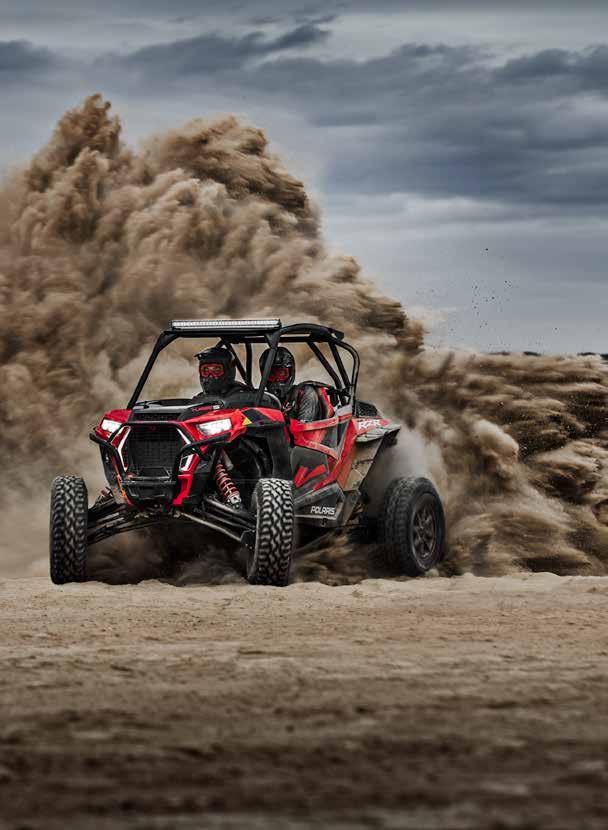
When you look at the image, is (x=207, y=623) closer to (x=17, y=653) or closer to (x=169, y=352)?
(x=17, y=653)

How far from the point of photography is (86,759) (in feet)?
14.3

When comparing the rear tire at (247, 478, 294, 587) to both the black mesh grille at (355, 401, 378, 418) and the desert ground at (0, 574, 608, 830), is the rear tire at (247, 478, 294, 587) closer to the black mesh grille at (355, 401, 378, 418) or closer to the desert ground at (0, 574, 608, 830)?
the desert ground at (0, 574, 608, 830)

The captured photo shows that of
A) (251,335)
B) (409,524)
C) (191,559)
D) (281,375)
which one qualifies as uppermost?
(251,335)

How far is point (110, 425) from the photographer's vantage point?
33.9 feet

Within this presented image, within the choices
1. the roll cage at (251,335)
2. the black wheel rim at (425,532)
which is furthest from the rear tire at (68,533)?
the black wheel rim at (425,532)

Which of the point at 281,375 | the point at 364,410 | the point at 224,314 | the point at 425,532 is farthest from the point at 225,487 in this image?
the point at 224,314

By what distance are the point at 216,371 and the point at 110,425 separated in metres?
1.04

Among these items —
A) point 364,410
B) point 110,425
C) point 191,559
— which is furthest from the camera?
point 364,410

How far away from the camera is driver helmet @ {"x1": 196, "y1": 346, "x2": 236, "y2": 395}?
10.8 metres

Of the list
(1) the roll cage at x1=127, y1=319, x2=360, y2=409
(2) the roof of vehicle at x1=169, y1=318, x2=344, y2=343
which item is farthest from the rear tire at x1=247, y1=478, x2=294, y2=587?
(2) the roof of vehicle at x1=169, y1=318, x2=344, y2=343

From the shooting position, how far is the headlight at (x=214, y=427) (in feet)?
32.5

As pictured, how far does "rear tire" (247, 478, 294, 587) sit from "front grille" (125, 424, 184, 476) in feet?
2.57

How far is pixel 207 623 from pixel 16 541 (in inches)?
202

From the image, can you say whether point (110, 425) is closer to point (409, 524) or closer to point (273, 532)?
point (273, 532)
